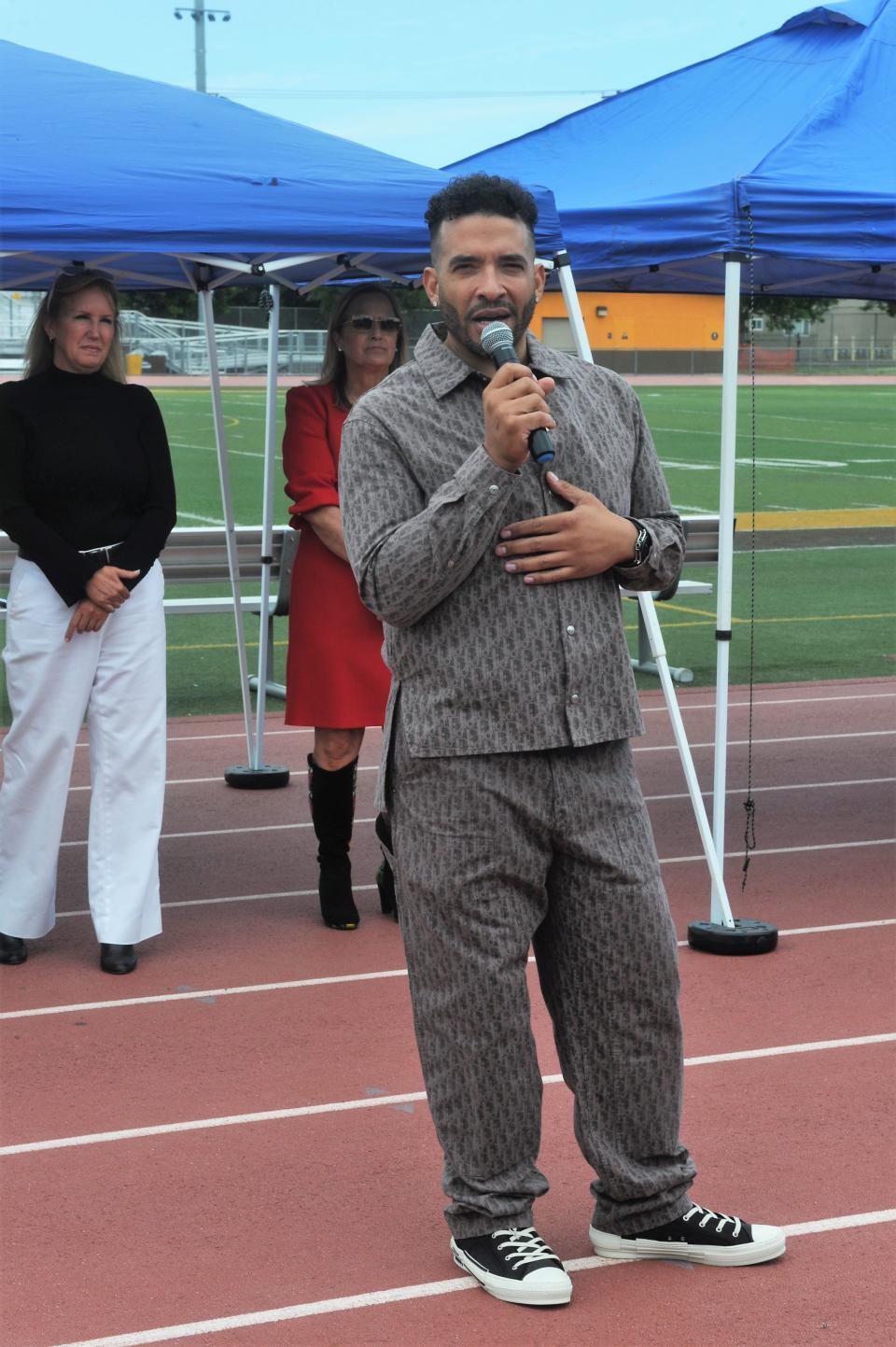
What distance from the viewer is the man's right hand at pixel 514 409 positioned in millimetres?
3016

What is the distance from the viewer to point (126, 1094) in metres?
4.62

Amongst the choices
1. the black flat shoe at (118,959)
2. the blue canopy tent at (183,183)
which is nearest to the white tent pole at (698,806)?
the blue canopy tent at (183,183)

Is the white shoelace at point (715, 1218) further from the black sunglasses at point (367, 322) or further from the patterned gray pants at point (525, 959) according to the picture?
the black sunglasses at point (367, 322)

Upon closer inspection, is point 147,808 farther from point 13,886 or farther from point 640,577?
point 640,577

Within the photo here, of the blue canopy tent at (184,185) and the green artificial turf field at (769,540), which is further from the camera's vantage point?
the green artificial turf field at (769,540)

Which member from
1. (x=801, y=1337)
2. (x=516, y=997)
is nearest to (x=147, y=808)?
(x=516, y=997)

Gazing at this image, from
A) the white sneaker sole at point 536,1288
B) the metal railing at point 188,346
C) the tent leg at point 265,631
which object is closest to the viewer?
the white sneaker sole at point 536,1288

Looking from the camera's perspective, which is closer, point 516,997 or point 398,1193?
point 516,997

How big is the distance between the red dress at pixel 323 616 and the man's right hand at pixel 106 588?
720 mm

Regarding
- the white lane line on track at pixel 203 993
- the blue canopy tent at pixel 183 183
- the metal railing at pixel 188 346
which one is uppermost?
the metal railing at pixel 188 346

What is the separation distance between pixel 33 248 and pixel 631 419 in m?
2.52

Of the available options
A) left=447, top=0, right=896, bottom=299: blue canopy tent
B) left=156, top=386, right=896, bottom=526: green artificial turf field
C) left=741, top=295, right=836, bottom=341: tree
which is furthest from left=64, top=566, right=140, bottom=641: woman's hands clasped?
left=741, top=295, right=836, bottom=341: tree

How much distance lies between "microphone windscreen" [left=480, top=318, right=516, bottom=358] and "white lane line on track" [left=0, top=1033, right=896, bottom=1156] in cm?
194

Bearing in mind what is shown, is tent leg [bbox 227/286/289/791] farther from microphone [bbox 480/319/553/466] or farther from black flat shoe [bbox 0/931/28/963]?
microphone [bbox 480/319/553/466]
